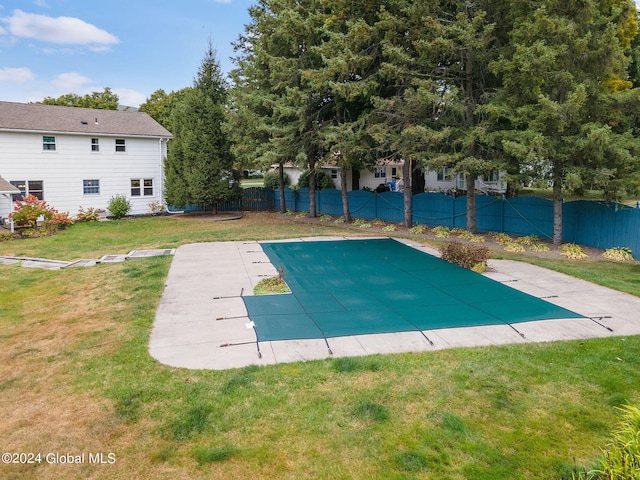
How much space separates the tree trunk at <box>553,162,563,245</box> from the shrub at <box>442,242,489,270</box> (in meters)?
4.01

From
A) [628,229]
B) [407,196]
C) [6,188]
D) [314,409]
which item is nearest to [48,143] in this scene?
[6,188]

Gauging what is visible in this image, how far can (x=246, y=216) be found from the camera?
2502cm

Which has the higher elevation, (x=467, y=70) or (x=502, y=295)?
(x=467, y=70)

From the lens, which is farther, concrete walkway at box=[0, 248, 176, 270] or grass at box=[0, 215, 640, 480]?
concrete walkway at box=[0, 248, 176, 270]

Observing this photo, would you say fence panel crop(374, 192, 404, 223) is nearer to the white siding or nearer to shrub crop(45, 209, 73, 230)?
the white siding

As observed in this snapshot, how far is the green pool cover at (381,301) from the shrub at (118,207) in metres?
14.5

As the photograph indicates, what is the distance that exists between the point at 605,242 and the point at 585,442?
11461 millimetres

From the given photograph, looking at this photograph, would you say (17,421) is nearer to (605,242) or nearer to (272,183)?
(605,242)

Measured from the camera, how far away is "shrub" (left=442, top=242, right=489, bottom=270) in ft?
35.6

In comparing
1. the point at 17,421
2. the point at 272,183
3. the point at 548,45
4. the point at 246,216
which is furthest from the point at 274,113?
the point at 17,421

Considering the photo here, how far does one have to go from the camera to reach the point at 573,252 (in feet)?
42.1

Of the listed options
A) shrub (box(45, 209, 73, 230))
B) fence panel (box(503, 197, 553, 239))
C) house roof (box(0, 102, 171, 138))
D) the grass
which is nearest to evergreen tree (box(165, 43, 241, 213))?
house roof (box(0, 102, 171, 138))

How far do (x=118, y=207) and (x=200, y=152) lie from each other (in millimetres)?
5192

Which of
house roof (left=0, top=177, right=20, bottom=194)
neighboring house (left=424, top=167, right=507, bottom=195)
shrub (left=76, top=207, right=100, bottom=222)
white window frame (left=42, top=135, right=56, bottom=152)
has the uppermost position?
white window frame (left=42, top=135, right=56, bottom=152)
